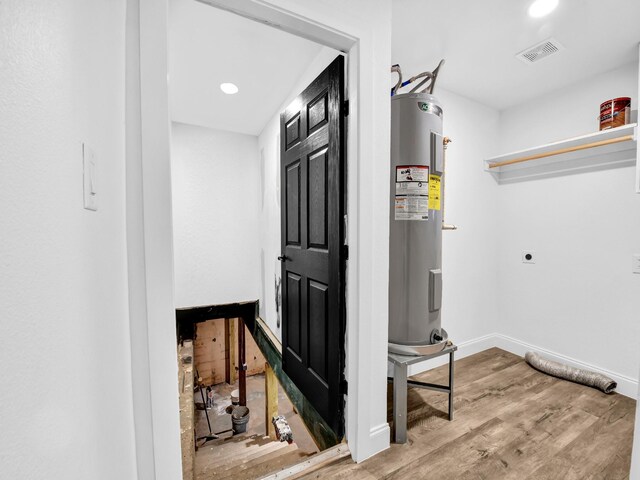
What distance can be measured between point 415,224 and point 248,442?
3.51 m

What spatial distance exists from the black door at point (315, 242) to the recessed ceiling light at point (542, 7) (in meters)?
1.11

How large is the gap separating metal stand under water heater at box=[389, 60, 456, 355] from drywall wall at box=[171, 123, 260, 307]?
8.36 feet

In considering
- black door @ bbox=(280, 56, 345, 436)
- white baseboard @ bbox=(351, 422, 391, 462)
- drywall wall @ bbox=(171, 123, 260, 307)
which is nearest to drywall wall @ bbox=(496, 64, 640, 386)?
white baseboard @ bbox=(351, 422, 391, 462)

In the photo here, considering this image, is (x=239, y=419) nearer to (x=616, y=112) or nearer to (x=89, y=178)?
(x=89, y=178)

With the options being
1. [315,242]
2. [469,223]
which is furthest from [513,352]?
[315,242]

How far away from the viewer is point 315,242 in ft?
6.01

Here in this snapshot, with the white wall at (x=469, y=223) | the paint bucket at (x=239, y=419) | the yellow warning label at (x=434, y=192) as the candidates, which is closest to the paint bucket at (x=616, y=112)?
the white wall at (x=469, y=223)

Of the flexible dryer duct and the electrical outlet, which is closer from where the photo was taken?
the flexible dryer duct

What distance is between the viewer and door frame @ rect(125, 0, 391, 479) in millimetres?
979

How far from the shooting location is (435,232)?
1685 mm

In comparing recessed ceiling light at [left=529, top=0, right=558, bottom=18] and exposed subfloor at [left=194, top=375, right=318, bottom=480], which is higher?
recessed ceiling light at [left=529, top=0, right=558, bottom=18]

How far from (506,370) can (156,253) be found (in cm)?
280

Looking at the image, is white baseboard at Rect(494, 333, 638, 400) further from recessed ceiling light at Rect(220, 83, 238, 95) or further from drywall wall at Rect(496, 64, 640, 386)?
recessed ceiling light at Rect(220, 83, 238, 95)

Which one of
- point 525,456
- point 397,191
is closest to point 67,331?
point 397,191
